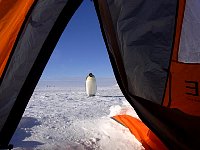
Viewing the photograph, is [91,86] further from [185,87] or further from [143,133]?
[185,87]

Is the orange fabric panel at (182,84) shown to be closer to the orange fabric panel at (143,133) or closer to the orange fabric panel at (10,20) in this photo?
the orange fabric panel at (143,133)

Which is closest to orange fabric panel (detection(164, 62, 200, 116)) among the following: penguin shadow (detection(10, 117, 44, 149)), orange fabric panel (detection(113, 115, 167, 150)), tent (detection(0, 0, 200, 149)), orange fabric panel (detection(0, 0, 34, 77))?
tent (detection(0, 0, 200, 149))

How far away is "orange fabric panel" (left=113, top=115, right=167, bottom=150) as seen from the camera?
2.18m

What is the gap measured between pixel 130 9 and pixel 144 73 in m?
0.45

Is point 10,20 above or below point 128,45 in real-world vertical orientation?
above

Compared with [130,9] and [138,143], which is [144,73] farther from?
[138,143]

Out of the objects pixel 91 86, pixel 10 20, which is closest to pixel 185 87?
pixel 10 20

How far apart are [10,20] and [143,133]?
1444 millimetres

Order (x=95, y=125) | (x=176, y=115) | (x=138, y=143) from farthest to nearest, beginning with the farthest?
(x=95, y=125) → (x=138, y=143) → (x=176, y=115)

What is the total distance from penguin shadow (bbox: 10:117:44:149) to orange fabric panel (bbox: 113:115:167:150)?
870 millimetres

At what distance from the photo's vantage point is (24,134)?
2842mm

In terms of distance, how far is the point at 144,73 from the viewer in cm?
195

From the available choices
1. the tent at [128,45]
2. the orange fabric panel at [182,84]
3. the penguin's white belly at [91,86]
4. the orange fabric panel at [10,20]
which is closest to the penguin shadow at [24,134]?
the tent at [128,45]

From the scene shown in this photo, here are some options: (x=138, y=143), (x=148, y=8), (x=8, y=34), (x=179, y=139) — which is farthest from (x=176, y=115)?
(x=8, y=34)
